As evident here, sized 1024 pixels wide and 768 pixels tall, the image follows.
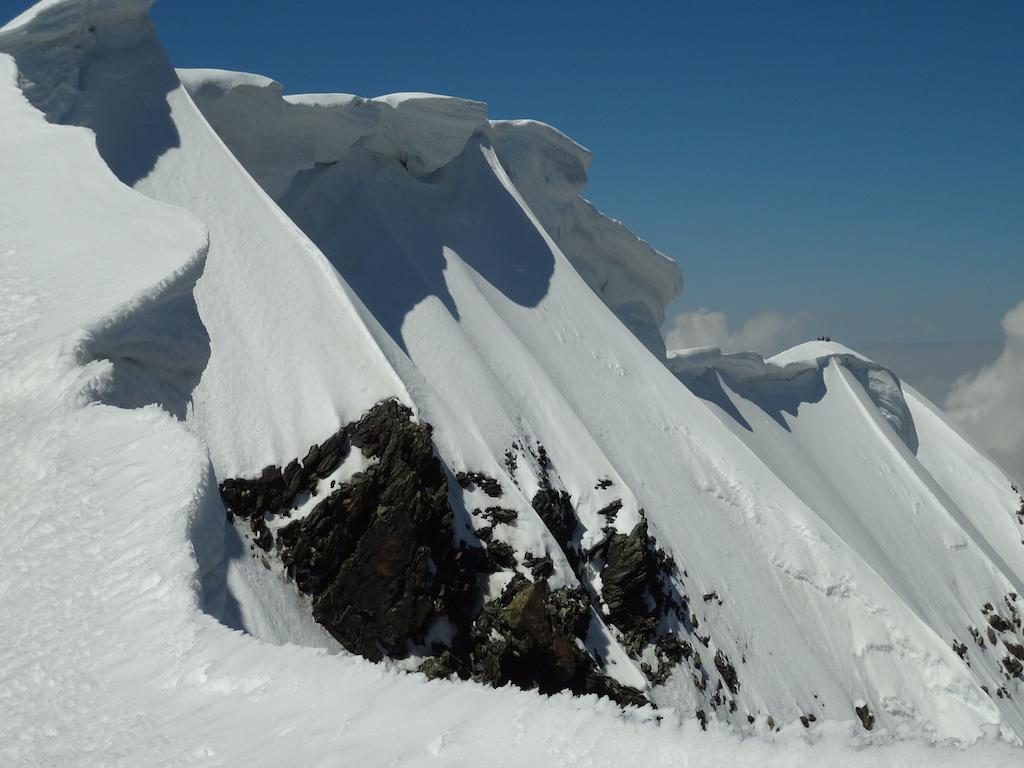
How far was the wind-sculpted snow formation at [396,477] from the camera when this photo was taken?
4312 mm

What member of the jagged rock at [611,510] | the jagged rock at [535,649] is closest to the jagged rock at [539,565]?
the jagged rock at [535,649]

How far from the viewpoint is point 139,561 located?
509 cm

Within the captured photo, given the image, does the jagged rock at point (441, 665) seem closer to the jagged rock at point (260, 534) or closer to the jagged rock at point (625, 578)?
the jagged rock at point (260, 534)

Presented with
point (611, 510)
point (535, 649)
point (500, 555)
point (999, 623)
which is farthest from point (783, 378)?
point (535, 649)

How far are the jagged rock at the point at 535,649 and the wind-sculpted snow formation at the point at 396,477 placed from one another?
60 millimetres

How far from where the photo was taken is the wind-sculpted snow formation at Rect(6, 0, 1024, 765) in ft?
14.1

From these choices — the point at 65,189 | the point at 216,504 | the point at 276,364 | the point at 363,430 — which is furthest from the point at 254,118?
the point at 216,504

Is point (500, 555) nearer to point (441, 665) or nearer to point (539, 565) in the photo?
point (539, 565)

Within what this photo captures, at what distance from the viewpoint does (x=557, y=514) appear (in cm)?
1939

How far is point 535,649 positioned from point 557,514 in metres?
4.01

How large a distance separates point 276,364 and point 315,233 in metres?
6.73

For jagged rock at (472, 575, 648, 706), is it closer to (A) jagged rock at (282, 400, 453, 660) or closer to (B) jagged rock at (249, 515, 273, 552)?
(A) jagged rock at (282, 400, 453, 660)

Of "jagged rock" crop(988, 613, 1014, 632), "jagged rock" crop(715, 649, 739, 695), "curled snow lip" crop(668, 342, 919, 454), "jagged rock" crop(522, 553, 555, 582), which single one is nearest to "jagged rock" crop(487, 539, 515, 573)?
"jagged rock" crop(522, 553, 555, 582)

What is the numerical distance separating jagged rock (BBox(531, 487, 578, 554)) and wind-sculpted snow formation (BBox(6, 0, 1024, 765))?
107mm
